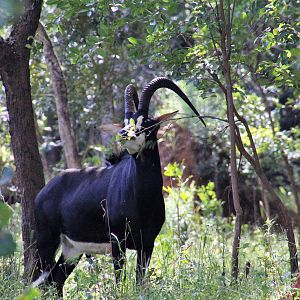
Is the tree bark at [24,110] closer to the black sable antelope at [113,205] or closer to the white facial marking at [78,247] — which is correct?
the black sable antelope at [113,205]

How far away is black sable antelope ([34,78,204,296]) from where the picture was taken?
21.8 ft

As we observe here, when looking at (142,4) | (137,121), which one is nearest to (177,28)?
(142,4)

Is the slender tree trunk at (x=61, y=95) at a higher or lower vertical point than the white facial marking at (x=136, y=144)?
higher

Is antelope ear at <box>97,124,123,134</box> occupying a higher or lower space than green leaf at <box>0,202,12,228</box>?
higher

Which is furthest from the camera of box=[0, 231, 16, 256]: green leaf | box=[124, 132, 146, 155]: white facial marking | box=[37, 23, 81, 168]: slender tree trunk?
box=[37, 23, 81, 168]: slender tree trunk

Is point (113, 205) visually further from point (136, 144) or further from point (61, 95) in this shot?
point (61, 95)

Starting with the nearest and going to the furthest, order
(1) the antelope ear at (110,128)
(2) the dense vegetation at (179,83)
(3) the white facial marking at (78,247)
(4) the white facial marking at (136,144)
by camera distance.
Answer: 1. (2) the dense vegetation at (179,83)
2. (4) the white facial marking at (136,144)
3. (1) the antelope ear at (110,128)
4. (3) the white facial marking at (78,247)

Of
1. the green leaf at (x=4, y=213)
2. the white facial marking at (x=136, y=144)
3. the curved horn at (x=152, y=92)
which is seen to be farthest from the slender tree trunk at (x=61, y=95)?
the green leaf at (x=4, y=213)

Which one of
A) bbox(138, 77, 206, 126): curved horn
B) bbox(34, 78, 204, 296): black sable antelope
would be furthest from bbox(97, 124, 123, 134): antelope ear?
bbox(138, 77, 206, 126): curved horn

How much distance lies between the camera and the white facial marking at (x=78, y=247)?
→ 7159mm

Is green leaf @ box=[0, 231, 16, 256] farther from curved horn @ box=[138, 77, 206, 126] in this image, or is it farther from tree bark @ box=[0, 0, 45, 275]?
tree bark @ box=[0, 0, 45, 275]

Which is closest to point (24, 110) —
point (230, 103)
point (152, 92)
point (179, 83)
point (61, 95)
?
point (152, 92)

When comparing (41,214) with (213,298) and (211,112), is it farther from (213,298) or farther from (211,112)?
(211,112)

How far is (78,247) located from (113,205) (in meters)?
0.88
